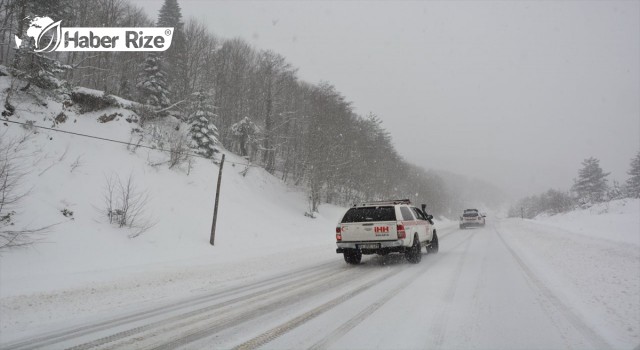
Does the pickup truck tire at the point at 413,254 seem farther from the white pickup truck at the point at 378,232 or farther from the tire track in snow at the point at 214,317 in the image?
the tire track in snow at the point at 214,317

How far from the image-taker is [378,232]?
36.6 ft

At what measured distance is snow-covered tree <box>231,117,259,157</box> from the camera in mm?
38950

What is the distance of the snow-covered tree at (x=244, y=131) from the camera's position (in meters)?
39.0

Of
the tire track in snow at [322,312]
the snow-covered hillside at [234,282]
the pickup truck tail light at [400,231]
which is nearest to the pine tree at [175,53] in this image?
the snow-covered hillside at [234,282]

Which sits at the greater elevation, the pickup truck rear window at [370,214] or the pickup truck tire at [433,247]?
the pickup truck rear window at [370,214]

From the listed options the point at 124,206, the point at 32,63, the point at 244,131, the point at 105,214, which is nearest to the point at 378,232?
the point at 124,206

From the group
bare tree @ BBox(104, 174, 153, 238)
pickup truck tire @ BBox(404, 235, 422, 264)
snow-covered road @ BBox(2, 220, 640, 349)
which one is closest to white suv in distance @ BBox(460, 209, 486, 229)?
pickup truck tire @ BBox(404, 235, 422, 264)

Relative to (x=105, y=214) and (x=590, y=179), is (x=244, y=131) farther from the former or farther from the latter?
(x=590, y=179)

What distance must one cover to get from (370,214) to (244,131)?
3029 cm

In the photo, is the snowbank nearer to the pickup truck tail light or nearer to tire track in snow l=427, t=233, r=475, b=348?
the pickup truck tail light

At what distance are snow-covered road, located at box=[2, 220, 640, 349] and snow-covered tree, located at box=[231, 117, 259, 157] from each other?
1237 inches

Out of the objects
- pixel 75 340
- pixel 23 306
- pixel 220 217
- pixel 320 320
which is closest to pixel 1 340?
pixel 75 340

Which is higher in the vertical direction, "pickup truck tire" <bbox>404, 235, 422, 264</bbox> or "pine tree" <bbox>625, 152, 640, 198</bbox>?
"pine tree" <bbox>625, 152, 640, 198</bbox>

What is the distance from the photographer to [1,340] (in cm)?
491
